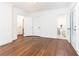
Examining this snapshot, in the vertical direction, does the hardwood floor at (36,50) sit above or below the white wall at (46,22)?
below

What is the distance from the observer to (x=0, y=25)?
505 cm

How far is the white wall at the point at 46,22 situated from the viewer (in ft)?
25.1

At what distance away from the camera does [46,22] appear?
7.95 m

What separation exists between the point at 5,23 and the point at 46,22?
3.29 metres

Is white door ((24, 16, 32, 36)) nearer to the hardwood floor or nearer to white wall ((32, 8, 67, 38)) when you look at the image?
white wall ((32, 8, 67, 38))

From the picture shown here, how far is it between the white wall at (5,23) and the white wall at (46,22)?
2.18 metres

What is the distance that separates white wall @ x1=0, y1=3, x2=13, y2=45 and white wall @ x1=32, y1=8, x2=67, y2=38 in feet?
7.15

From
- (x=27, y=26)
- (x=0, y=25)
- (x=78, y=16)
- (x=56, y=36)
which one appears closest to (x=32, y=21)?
(x=27, y=26)

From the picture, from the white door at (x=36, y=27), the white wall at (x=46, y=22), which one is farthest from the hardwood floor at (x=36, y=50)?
the white wall at (x=46, y=22)

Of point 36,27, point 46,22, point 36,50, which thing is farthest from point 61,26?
point 36,50

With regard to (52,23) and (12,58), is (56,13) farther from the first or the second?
(12,58)

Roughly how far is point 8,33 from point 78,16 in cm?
347

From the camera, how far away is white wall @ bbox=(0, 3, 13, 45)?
5133 mm

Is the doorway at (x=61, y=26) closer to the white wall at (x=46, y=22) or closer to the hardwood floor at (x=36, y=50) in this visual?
the white wall at (x=46, y=22)
